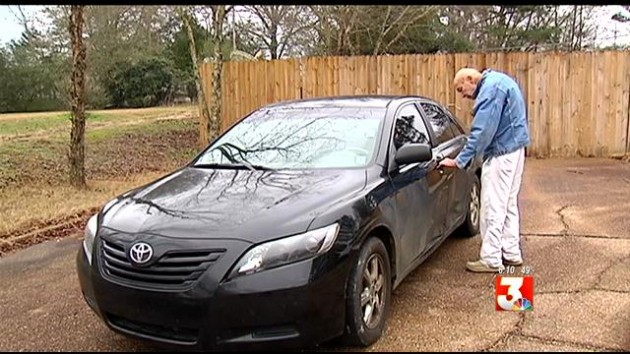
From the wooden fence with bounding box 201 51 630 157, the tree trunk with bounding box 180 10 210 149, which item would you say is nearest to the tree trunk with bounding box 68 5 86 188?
the tree trunk with bounding box 180 10 210 149

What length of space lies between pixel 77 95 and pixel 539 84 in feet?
26.1

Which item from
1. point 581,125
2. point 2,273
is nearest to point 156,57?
point 581,125

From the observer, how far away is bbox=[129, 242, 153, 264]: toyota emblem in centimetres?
283

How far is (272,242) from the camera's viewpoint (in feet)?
9.17

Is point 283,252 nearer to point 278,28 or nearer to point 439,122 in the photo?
point 439,122

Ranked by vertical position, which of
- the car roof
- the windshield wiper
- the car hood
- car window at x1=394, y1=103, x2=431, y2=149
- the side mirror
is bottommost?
the car hood

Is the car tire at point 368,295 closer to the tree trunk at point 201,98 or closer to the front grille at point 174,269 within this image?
the front grille at point 174,269

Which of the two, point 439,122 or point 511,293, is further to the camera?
point 439,122

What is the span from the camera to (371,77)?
10.6 m

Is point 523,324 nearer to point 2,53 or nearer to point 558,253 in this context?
point 558,253

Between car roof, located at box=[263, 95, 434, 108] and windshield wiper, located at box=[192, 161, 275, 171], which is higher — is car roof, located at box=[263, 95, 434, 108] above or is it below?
above

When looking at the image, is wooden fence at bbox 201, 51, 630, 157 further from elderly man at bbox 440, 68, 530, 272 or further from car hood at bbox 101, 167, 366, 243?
car hood at bbox 101, 167, 366, 243

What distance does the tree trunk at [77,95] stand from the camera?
25.1 ft

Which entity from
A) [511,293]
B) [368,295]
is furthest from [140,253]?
[511,293]
